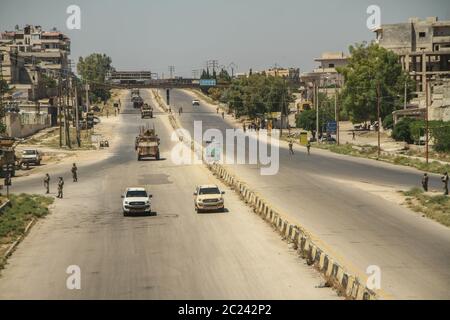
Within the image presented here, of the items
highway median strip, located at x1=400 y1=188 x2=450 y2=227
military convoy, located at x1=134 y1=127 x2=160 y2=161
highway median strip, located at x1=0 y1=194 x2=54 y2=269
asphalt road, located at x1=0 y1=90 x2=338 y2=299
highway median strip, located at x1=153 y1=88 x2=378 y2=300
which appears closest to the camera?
highway median strip, located at x1=153 y1=88 x2=378 y2=300

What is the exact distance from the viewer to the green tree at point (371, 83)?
134m

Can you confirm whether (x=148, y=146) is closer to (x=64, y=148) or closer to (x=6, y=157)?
(x=6, y=157)

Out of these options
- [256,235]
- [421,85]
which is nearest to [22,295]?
[256,235]

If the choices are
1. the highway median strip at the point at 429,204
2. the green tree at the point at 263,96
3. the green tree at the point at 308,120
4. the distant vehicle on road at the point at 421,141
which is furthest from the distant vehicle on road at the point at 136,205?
the green tree at the point at 263,96

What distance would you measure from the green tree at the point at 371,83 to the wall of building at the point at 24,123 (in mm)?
44920

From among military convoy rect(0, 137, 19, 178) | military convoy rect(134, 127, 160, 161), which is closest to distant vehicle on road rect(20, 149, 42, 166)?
military convoy rect(0, 137, 19, 178)

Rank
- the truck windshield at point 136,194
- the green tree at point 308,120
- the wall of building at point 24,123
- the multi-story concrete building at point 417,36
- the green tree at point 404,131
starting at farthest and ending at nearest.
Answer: the multi-story concrete building at point 417,36, the green tree at point 308,120, the wall of building at point 24,123, the green tree at point 404,131, the truck windshield at point 136,194

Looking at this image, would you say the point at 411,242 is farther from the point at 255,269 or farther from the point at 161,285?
the point at 161,285

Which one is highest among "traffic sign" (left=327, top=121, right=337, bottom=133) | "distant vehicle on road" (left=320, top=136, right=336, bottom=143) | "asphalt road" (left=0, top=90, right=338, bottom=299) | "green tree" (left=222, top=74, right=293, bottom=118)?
"green tree" (left=222, top=74, right=293, bottom=118)

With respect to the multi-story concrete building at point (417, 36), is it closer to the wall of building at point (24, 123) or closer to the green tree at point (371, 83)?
the green tree at point (371, 83)

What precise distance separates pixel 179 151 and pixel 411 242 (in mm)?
68410

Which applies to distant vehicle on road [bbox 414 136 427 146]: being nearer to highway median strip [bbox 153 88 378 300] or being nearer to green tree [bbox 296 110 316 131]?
green tree [bbox 296 110 316 131]

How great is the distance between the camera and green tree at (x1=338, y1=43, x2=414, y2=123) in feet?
439

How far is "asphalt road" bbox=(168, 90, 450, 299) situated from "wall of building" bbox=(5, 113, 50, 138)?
39.0 m
